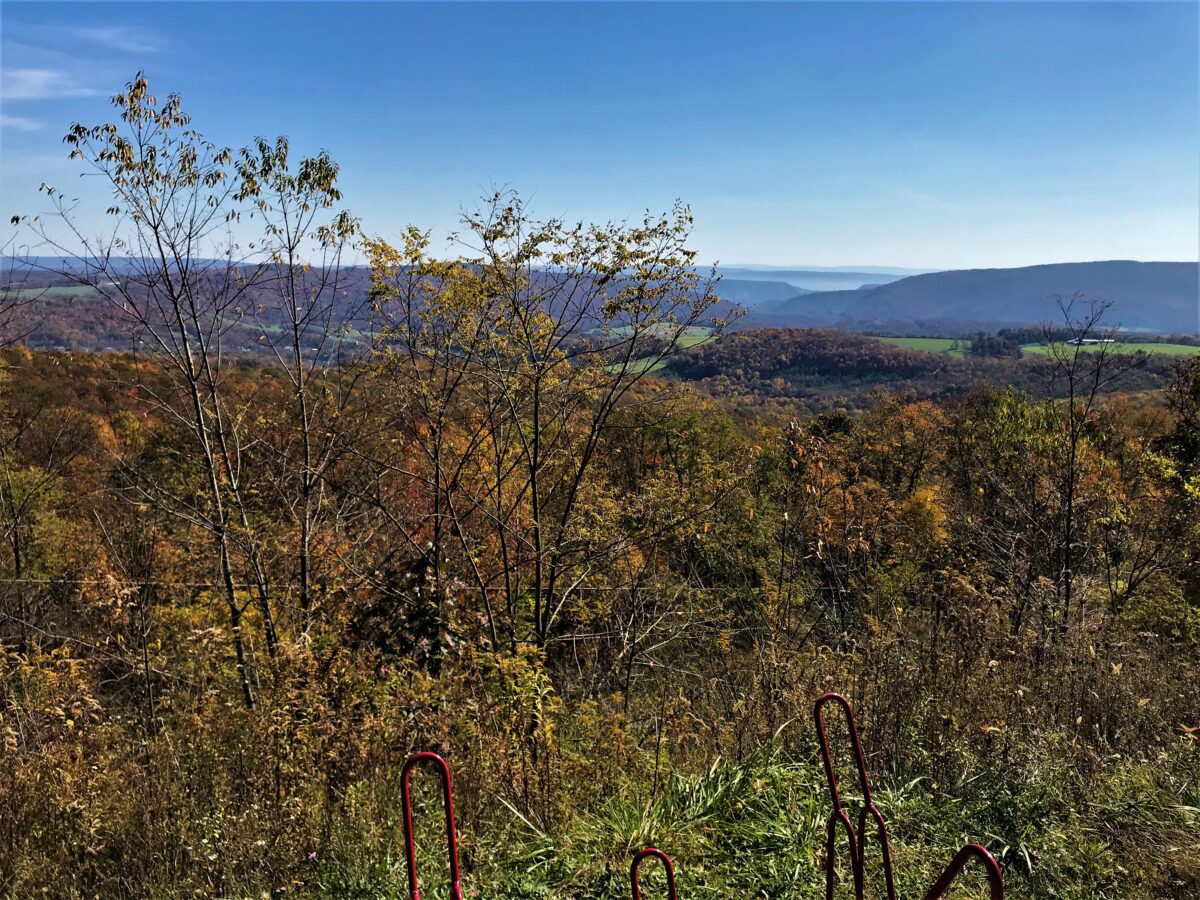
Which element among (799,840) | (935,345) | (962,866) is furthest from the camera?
(935,345)

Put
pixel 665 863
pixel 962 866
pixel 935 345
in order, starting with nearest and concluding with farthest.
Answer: pixel 962 866
pixel 665 863
pixel 935 345

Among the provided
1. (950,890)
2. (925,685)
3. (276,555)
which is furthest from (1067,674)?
(276,555)

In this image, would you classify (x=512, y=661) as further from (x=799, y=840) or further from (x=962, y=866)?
(x=962, y=866)

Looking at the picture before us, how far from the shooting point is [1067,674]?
5.44 m

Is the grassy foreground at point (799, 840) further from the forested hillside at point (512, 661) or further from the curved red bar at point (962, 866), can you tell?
the curved red bar at point (962, 866)

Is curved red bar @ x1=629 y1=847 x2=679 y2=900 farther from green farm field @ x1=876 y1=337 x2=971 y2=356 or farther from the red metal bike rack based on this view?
green farm field @ x1=876 y1=337 x2=971 y2=356

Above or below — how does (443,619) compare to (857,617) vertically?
above

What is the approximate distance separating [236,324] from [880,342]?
293 ft

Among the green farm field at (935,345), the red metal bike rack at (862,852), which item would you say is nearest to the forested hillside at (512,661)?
the red metal bike rack at (862,852)

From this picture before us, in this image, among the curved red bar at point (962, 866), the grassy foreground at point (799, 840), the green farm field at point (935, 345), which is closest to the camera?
the curved red bar at point (962, 866)

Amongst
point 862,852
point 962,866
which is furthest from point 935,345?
point 962,866

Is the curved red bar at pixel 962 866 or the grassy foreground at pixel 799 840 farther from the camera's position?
the grassy foreground at pixel 799 840

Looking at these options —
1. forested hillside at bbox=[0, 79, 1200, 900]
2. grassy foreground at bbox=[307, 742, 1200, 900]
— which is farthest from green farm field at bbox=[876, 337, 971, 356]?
grassy foreground at bbox=[307, 742, 1200, 900]

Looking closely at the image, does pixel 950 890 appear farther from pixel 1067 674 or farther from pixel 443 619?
pixel 443 619
